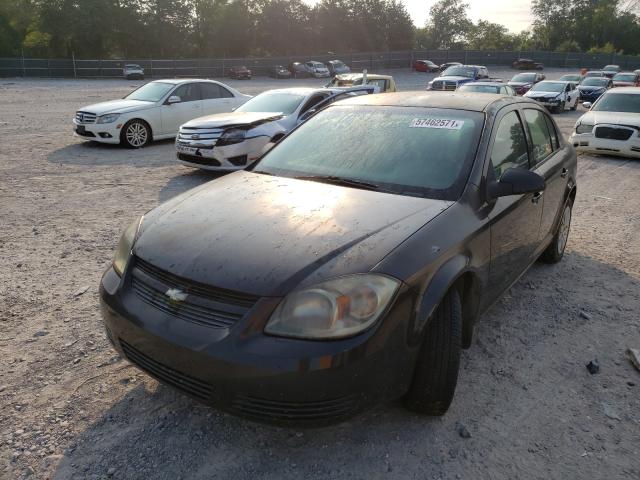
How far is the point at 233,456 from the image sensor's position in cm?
252

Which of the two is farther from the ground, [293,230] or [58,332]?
[293,230]

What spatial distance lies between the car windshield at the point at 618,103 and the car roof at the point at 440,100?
31.5 ft

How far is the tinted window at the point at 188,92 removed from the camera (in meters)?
12.1

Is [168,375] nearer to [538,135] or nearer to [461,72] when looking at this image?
[538,135]

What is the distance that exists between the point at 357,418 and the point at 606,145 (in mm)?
10698

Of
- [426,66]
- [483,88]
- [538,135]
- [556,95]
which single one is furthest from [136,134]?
[426,66]

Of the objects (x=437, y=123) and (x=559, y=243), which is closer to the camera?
(x=437, y=123)

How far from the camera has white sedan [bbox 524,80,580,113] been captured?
22.4 m

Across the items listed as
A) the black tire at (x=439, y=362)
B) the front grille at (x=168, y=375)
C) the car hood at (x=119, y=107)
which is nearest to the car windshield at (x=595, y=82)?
the car hood at (x=119, y=107)

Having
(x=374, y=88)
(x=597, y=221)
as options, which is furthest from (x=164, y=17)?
Answer: (x=597, y=221)

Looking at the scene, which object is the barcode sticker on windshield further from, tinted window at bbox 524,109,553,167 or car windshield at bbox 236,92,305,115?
car windshield at bbox 236,92,305,115

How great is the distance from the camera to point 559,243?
16.4 feet

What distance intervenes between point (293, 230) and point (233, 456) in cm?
112

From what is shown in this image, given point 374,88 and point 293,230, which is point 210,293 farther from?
point 374,88
